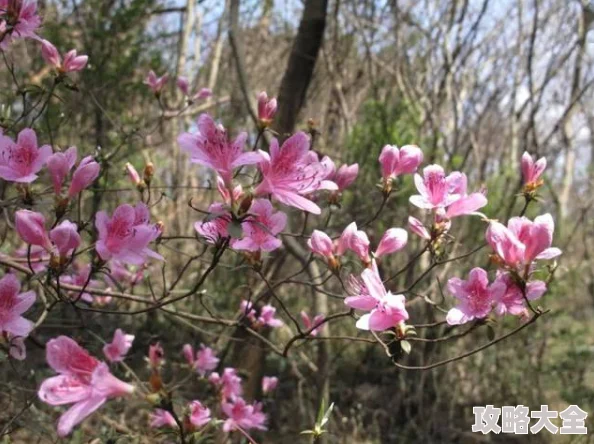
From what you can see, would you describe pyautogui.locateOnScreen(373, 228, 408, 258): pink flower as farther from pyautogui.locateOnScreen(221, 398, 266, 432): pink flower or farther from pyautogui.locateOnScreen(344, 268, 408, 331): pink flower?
pyautogui.locateOnScreen(221, 398, 266, 432): pink flower

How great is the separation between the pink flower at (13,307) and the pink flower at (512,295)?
896 mm

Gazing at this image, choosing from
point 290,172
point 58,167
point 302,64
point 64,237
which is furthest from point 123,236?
point 302,64

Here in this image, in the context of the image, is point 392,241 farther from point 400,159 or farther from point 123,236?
point 123,236

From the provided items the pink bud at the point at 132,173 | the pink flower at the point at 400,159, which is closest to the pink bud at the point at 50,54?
the pink bud at the point at 132,173

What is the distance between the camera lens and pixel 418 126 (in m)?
4.51

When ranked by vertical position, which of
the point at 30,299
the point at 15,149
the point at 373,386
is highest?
the point at 15,149

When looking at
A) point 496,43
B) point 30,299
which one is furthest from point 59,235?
point 496,43

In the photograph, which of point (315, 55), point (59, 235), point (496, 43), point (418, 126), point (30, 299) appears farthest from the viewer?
point (496, 43)

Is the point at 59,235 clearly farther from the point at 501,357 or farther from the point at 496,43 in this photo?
the point at 496,43

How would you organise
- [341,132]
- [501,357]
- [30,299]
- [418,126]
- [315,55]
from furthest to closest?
1. [341,132]
2. [501,357]
3. [418,126]
4. [315,55]
5. [30,299]

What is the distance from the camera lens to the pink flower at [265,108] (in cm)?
170

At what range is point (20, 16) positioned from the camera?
1.63 metres

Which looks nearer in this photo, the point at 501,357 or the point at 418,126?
the point at 418,126

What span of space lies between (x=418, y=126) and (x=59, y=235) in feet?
12.0
